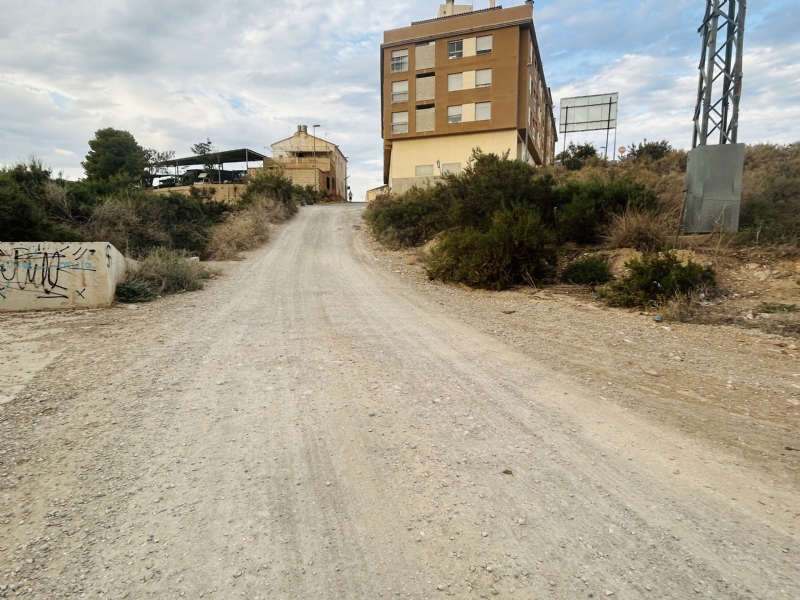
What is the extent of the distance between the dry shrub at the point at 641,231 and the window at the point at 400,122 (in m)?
26.8

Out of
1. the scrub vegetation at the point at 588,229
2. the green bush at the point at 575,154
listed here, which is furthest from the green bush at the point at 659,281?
the green bush at the point at 575,154

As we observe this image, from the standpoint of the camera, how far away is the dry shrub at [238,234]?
687 inches

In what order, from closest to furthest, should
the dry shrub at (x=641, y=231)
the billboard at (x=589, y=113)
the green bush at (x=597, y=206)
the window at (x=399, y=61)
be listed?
1. the dry shrub at (x=641, y=231)
2. the green bush at (x=597, y=206)
3. the billboard at (x=589, y=113)
4. the window at (x=399, y=61)

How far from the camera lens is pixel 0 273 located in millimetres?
8133

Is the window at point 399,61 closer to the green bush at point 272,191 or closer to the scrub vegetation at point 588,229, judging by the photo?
the green bush at point 272,191

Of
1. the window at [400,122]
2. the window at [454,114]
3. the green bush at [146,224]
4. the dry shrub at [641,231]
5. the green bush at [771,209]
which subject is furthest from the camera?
the window at [400,122]

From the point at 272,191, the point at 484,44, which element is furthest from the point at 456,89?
the point at 272,191

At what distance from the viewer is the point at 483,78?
107ft

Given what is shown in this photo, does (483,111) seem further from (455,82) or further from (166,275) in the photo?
(166,275)

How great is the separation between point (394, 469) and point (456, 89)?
34.5 metres

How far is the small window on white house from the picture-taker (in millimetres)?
33062

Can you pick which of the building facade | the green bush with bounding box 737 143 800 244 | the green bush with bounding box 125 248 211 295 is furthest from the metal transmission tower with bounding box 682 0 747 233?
the building facade

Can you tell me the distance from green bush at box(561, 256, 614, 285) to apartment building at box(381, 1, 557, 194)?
72.1 feet

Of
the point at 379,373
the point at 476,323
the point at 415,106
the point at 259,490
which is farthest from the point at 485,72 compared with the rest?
the point at 259,490
